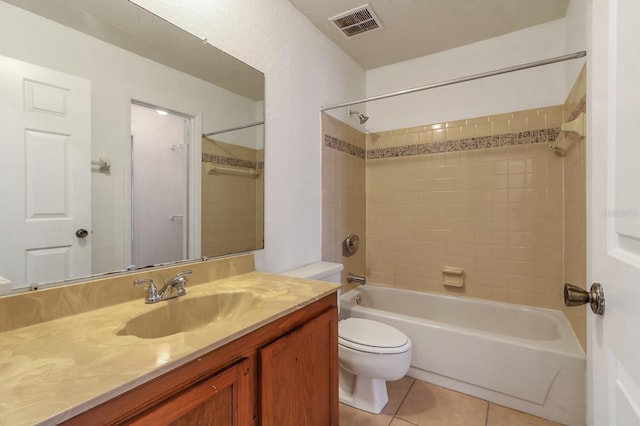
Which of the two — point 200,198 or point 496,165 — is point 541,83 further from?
point 200,198

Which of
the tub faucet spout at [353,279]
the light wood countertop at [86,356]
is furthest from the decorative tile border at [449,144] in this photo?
the light wood countertop at [86,356]

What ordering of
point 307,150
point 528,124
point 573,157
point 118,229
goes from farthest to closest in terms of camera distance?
1. point 528,124
2. point 307,150
3. point 573,157
4. point 118,229

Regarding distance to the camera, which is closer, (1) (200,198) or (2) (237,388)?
(2) (237,388)

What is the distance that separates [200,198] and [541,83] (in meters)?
2.42

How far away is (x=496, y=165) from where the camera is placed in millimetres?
2186

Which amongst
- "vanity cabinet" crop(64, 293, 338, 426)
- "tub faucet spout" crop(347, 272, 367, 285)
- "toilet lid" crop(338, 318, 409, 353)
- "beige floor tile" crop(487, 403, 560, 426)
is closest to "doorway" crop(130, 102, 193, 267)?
→ "vanity cabinet" crop(64, 293, 338, 426)

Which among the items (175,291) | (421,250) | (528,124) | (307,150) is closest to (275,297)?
(175,291)

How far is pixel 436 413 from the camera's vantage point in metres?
1.58

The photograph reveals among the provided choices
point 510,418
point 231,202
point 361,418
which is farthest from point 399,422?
point 231,202

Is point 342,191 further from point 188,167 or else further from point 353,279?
point 188,167

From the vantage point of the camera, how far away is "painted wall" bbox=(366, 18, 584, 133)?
6.56ft

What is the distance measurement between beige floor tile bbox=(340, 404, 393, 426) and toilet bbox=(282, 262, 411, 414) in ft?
0.09

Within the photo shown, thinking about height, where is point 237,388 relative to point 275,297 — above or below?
below

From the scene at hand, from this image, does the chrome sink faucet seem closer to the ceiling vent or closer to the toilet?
the toilet
